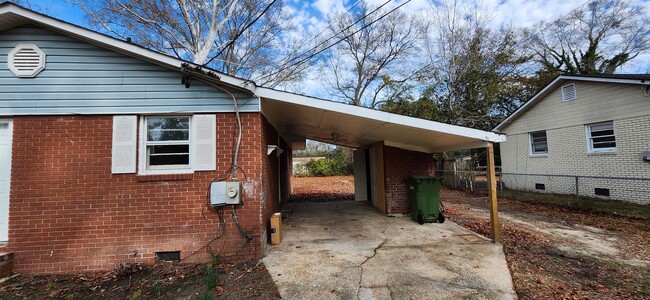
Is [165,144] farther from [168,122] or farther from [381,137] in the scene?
[381,137]

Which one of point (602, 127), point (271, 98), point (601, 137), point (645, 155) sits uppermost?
point (271, 98)

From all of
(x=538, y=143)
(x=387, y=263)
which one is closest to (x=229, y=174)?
(x=387, y=263)

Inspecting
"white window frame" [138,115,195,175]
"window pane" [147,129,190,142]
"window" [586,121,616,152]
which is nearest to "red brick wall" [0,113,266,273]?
"white window frame" [138,115,195,175]

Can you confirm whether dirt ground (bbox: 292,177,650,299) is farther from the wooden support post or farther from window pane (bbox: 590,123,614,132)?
window pane (bbox: 590,123,614,132)

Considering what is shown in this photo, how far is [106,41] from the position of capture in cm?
433

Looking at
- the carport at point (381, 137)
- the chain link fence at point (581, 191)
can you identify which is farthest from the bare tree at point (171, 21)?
the chain link fence at point (581, 191)

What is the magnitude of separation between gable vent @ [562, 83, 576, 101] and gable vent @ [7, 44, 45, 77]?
15.6 metres

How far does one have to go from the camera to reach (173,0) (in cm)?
1443

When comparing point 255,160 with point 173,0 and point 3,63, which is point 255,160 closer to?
point 3,63

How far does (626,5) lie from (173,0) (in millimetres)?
30831

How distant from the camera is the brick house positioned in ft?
14.2

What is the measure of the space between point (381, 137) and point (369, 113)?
2709mm

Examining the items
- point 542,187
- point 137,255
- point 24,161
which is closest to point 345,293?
point 137,255

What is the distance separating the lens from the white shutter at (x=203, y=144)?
4621 millimetres
